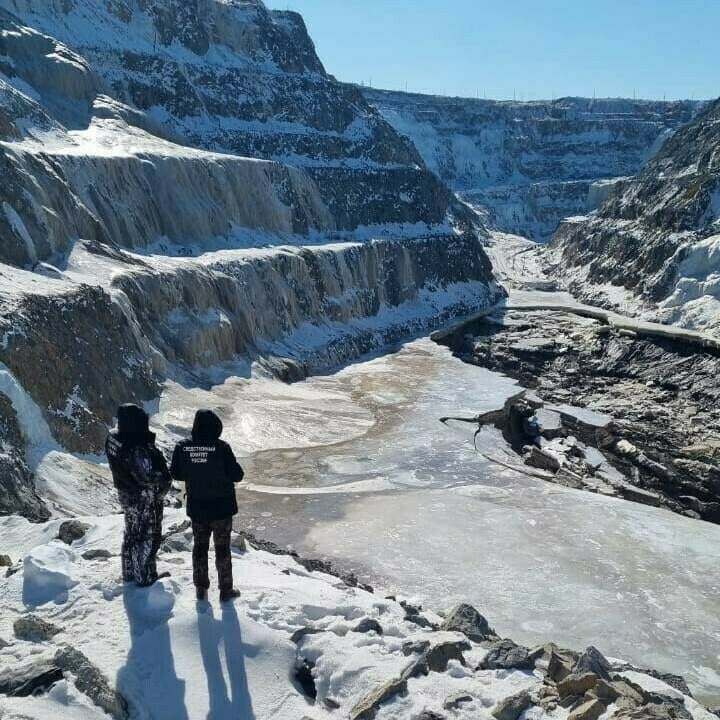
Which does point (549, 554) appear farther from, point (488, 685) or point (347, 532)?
point (488, 685)

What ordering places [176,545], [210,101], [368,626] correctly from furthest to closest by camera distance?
[210,101] → [176,545] → [368,626]

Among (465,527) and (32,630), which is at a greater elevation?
(32,630)

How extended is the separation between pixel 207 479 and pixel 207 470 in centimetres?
9

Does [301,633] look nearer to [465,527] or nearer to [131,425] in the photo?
[131,425]

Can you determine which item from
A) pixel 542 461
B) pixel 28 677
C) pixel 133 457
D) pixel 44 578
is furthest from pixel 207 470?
pixel 542 461

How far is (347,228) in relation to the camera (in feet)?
170

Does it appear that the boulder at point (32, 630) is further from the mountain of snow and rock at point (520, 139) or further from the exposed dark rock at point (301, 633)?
the mountain of snow and rock at point (520, 139)

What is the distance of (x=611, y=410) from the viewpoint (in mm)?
32188

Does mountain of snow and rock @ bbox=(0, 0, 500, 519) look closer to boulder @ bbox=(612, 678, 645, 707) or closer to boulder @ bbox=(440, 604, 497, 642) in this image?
boulder @ bbox=(440, 604, 497, 642)

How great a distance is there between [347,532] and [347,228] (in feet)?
119

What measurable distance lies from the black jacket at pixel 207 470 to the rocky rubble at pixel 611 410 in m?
16.2

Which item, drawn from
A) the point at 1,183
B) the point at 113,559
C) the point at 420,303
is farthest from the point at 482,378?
the point at 113,559

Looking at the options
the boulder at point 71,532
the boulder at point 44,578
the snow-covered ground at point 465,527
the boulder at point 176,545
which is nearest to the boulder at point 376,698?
the boulder at point 44,578

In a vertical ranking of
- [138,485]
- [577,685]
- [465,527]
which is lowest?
[465,527]
